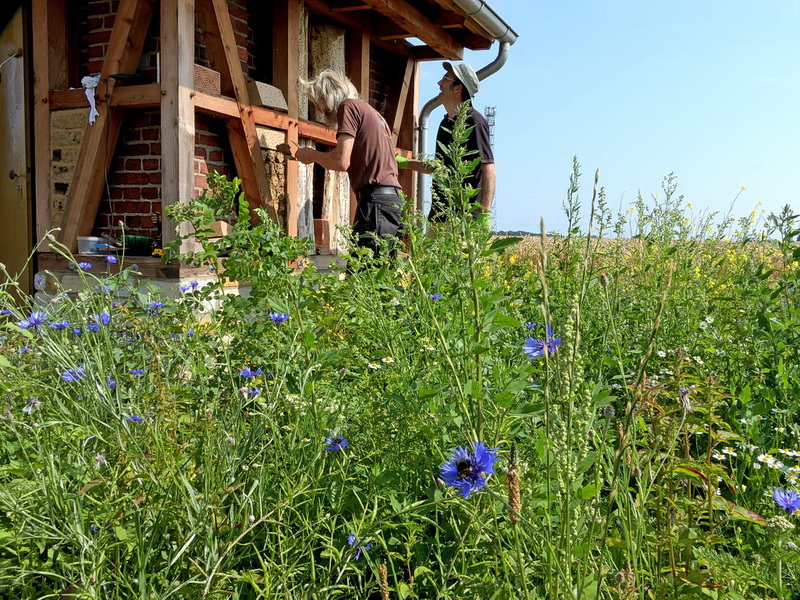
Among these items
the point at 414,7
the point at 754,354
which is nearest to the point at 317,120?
the point at 414,7

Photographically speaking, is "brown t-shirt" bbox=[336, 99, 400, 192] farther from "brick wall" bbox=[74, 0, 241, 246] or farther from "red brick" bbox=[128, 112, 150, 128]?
"red brick" bbox=[128, 112, 150, 128]

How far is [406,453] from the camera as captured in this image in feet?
5.69

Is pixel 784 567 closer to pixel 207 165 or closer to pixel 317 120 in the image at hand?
pixel 207 165

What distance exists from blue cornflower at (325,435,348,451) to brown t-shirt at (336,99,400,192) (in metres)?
3.14

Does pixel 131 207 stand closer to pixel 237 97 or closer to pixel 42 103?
pixel 42 103

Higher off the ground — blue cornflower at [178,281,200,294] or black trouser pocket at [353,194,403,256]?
black trouser pocket at [353,194,403,256]

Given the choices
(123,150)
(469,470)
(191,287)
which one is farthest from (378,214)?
(469,470)

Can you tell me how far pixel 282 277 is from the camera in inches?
102

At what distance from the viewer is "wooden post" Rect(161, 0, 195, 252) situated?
4742 millimetres

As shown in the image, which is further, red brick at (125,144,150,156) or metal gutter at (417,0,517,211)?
metal gutter at (417,0,517,211)

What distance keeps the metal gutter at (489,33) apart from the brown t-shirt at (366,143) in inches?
79.7

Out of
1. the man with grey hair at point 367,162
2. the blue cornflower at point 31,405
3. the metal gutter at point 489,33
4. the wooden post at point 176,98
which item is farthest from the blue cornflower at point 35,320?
the metal gutter at point 489,33

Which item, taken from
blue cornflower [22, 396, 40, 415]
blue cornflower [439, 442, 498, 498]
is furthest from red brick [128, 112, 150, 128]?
blue cornflower [439, 442, 498, 498]

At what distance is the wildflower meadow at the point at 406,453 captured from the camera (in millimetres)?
1215
